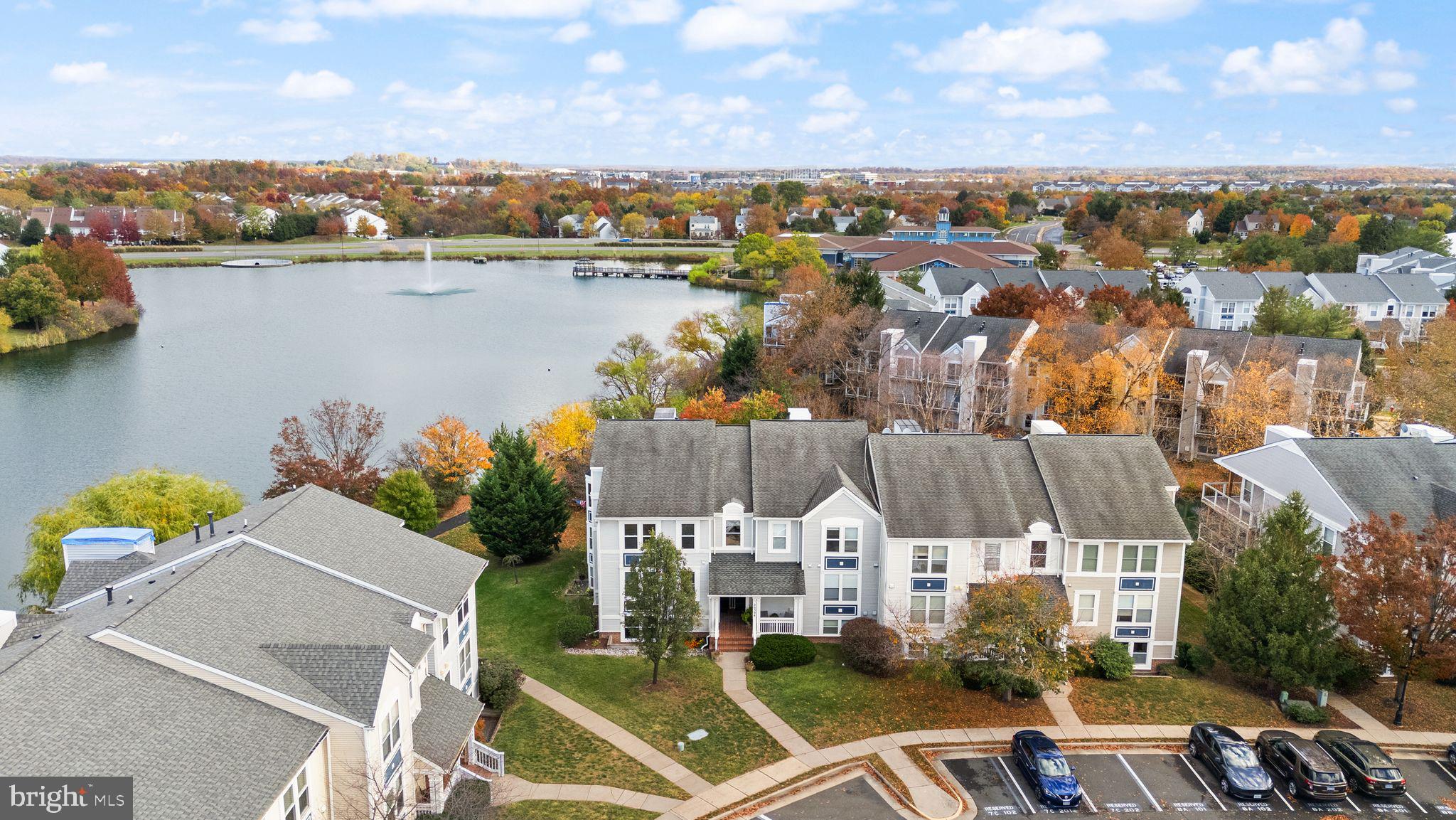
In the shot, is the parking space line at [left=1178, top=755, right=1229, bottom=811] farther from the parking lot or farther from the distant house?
the distant house

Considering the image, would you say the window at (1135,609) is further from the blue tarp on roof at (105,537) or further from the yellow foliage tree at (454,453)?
the yellow foliage tree at (454,453)

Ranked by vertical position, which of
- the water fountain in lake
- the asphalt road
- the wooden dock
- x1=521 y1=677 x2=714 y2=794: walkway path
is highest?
the asphalt road

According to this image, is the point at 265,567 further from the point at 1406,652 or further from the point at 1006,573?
the point at 1406,652

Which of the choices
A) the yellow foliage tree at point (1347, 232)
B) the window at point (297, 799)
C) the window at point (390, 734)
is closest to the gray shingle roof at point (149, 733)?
the window at point (297, 799)

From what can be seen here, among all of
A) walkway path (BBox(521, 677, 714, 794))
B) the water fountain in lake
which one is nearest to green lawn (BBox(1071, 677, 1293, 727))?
walkway path (BBox(521, 677, 714, 794))

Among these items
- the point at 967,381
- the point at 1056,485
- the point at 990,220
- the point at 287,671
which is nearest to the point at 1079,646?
the point at 1056,485

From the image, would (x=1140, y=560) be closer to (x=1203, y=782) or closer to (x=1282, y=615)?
(x=1282, y=615)
